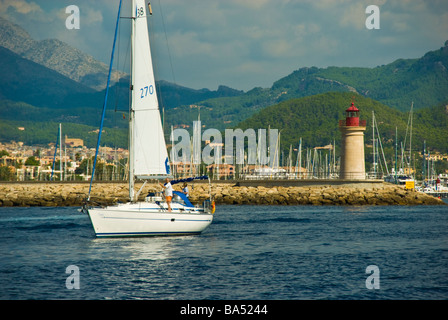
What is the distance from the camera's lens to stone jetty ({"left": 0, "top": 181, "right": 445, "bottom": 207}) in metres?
62.7

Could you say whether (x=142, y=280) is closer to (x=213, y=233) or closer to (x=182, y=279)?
(x=182, y=279)

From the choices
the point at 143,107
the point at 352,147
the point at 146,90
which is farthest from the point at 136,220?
the point at 352,147

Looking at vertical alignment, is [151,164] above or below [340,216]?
above

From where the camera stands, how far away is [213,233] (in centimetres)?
3356

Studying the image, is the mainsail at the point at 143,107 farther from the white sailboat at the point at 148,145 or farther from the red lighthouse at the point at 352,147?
the red lighthouse at the point at 352,147

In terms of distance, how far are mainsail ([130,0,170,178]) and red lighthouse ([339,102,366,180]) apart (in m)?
37.0

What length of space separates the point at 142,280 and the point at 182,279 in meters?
1.40

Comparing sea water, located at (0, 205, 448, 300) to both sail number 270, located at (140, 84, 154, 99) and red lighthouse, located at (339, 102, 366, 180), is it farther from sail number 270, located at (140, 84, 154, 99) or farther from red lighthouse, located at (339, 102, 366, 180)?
red lighthouse, located at (339, 102, 366, 180)

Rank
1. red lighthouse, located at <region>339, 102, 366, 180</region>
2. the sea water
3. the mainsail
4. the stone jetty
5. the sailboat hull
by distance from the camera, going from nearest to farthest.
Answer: the sea water, the sailboat hull, the mainsail, the stone jetty, red lighthouse, located at <region>339, 102, 366, 180</region>

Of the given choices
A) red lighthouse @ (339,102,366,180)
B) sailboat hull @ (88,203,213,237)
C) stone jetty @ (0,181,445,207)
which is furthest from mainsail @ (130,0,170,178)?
red lighthouse @ (339,102,366,180)

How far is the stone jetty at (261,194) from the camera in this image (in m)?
62.7

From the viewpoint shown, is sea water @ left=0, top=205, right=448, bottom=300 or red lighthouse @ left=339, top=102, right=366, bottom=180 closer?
sea water @ left=0, top=205, right=448, bottom=300
